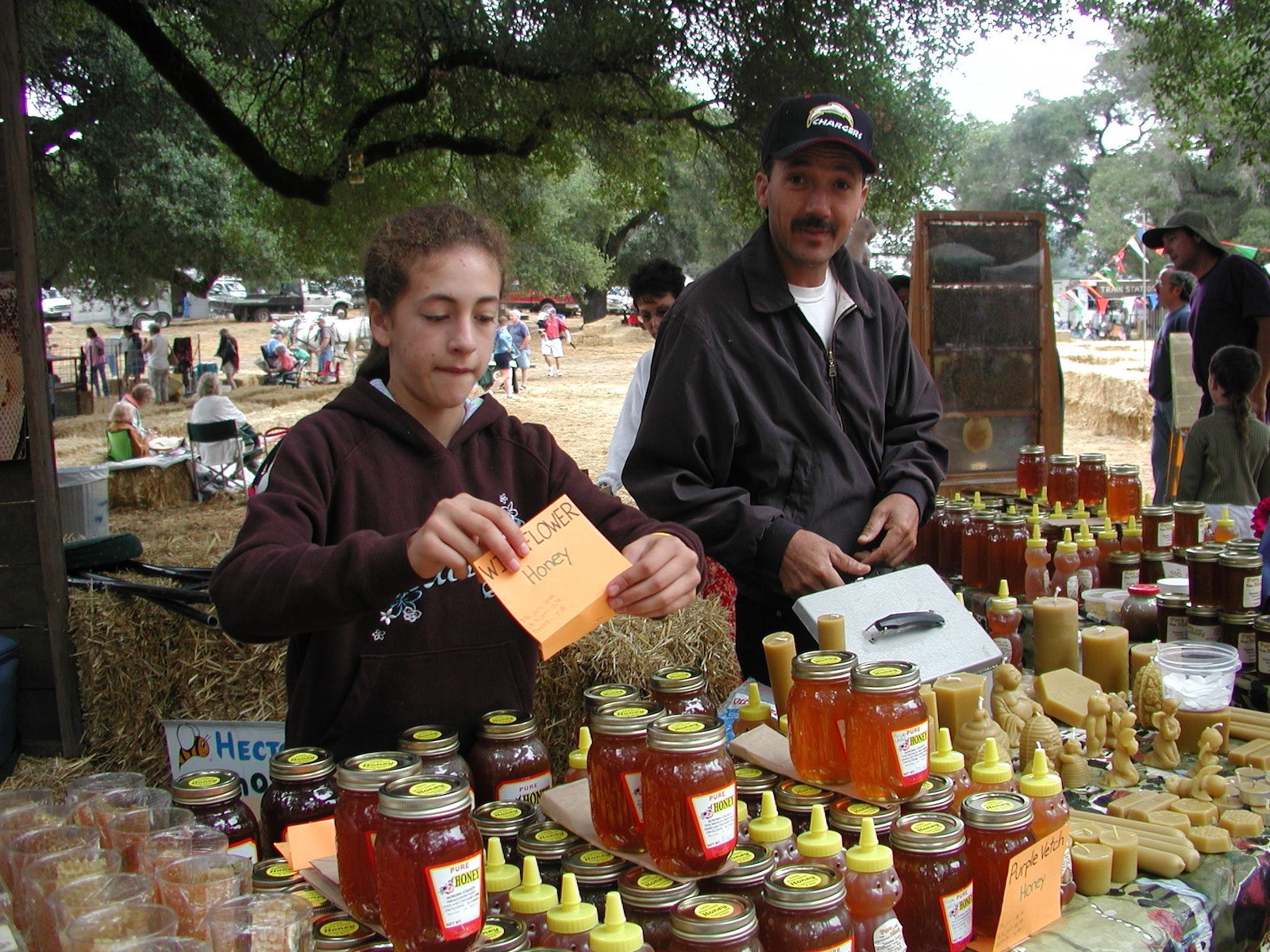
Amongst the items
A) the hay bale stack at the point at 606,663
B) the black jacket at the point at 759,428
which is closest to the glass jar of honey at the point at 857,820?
the black jacket at the point at 759,428

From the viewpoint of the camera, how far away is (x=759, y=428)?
2906 mm

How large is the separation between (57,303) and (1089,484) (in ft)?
158

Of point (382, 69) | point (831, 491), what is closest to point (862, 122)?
point (831, 491)

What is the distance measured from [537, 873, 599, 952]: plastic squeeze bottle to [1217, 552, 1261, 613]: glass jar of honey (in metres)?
2.30

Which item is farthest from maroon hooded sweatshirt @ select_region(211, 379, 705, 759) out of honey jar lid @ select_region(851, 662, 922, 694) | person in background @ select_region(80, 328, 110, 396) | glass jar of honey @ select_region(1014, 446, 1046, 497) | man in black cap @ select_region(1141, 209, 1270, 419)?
person in background @ select_region(80, 328, 110, 396)

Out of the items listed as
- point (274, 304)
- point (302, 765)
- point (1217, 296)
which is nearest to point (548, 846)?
point (302, 765)

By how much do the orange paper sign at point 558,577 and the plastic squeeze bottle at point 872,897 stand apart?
0.55 meters

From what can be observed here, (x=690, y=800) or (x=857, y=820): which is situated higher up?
(x=690, y=800)

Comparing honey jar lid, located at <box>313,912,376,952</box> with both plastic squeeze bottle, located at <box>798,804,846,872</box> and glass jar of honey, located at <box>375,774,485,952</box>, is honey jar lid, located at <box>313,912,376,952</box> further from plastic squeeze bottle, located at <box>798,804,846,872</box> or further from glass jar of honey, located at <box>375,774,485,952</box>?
plastic squeeze bottle, located at <box>798,804,846,872</box>

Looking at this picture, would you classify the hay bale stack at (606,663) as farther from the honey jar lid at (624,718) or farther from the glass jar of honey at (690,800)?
the glass jar of honey at (690,800)

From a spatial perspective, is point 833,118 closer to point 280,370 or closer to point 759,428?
point 759,428

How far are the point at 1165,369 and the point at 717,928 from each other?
7.44 metres

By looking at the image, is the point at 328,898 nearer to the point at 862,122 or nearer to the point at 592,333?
the point at 862,122

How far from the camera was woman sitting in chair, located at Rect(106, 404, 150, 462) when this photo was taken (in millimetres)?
12922
